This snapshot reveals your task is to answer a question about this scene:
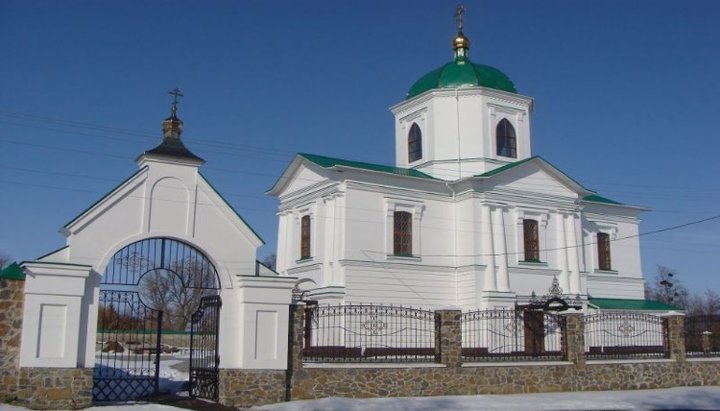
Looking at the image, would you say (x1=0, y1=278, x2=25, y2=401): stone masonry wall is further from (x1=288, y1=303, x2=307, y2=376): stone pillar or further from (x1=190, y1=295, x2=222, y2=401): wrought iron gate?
(x1=288, y1=303, x2=307, y2=376): stone pillar

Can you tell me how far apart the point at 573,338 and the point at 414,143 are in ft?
46.1

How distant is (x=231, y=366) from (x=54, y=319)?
11.3ft

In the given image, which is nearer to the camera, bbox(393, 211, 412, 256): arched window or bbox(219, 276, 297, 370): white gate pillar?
bbox(219, 276, 297, 370): white gate pillar

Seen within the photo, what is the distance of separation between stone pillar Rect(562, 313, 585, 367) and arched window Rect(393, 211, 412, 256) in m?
8.38

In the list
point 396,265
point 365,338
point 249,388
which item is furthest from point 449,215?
point 249,388

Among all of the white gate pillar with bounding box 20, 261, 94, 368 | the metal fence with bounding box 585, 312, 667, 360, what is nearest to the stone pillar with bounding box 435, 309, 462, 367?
the metal fence with bounding box 585, 312, 667, 360

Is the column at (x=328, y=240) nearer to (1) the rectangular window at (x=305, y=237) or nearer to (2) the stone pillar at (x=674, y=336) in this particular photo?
(1) the rectangular window at (x=305, y=237)

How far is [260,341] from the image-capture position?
14.4 m

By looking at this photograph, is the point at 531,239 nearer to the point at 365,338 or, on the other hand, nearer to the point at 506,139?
the point at 506,139

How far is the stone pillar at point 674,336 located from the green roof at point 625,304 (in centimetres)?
841

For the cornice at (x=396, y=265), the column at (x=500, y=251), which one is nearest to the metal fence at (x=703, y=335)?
the column at (x=500, y=251)

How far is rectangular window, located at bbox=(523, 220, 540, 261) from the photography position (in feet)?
89.4

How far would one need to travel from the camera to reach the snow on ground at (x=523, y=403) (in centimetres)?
1387

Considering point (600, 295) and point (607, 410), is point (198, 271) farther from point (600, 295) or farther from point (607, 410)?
point (600, 295)
